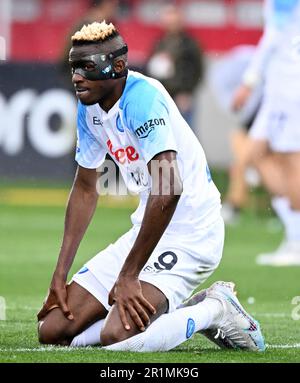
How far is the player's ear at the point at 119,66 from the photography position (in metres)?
6.76

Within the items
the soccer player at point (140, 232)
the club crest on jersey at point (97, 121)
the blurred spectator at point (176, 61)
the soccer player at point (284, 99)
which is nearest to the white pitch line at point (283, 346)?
the soccer player at point (140, 232)

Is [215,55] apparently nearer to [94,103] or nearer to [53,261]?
[53,261]

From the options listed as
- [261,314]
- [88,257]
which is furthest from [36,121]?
[261,314]

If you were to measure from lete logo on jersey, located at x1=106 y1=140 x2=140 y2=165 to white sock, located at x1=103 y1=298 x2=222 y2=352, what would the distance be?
33.0 inches

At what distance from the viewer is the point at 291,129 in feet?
38.6

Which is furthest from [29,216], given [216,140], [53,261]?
[216,140]

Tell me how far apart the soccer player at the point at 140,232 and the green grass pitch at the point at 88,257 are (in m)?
0.16

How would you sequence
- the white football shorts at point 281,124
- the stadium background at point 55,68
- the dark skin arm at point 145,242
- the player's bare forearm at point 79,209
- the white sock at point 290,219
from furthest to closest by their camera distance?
the stadium background at point 55,68 < the white sock at point 290,219 < the white football shorts at point 281,124 < the player's bare forearm at point 79,209 < the dark skin arm at point 145,242

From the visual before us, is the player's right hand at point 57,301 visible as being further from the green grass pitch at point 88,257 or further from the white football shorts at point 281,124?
the white football shorts at point 281,124

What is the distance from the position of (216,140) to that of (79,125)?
1360 centimetres

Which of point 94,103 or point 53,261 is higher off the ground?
point 94,103

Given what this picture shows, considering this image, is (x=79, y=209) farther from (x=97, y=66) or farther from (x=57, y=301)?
(x=97, y=66)

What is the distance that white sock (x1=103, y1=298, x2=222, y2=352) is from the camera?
6.55 meters

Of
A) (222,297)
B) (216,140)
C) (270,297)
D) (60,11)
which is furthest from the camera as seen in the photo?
(60,11)
